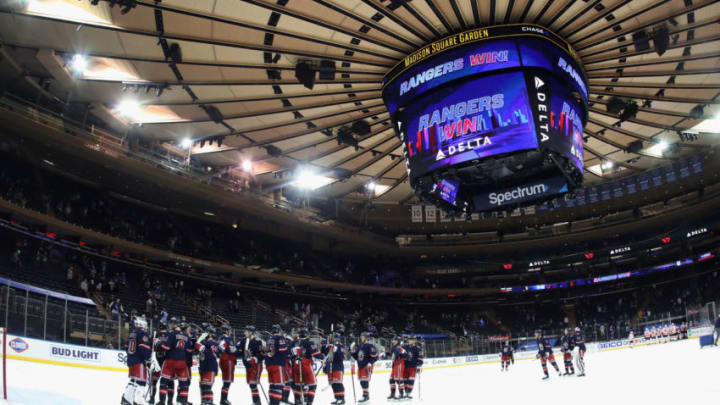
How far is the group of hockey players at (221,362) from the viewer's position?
12344 millimetres

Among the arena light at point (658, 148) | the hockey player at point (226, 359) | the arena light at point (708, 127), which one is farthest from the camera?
the arena light at point (658, 148)

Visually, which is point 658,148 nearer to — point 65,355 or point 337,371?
point 337,371

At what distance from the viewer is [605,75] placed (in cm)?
2052

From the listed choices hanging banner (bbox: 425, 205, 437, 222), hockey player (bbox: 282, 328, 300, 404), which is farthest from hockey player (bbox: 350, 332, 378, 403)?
hanging banner (bbox: 425, 205, 437, 222)

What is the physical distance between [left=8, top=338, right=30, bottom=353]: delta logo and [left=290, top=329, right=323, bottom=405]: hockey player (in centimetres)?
811

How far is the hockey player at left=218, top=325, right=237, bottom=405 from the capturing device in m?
13.5

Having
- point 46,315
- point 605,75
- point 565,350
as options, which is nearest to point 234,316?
point 46,315

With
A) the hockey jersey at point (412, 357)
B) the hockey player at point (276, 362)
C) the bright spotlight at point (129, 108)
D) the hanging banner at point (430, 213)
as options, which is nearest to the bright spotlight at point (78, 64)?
the bright spotlight at point (129, 108)

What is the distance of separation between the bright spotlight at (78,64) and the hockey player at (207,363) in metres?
12.6

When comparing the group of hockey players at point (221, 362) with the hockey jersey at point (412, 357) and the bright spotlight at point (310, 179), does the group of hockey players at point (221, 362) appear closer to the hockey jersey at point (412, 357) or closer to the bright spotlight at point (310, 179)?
the hockey jersey at point (412, 357)

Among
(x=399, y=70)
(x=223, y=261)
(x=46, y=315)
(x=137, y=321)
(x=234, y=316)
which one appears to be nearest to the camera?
(x=137, y=321)

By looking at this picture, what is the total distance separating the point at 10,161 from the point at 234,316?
15.2 m

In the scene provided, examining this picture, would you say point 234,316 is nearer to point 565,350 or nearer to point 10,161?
point 10,161

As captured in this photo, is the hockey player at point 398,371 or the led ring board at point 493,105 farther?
the led ring board at point 493,105
